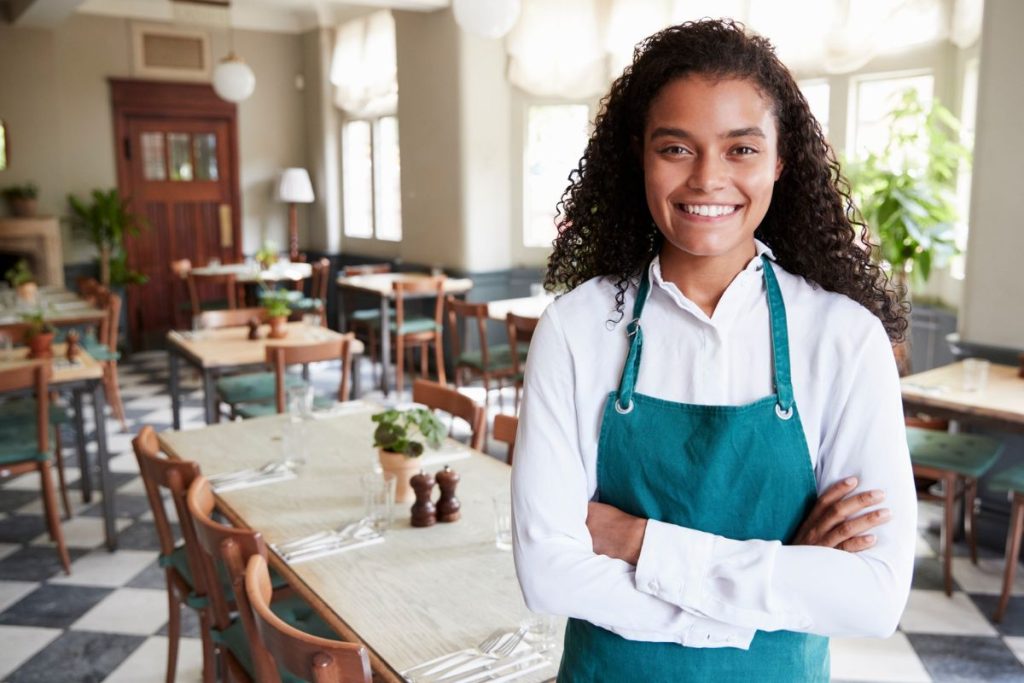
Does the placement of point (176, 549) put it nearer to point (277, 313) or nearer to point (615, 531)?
point (615, 531)

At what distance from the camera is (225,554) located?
6.18 ft

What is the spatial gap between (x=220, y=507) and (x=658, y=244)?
69.5 inches

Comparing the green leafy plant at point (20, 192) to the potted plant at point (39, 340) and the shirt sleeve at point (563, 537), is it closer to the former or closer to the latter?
the potted plant at point (39, 340)

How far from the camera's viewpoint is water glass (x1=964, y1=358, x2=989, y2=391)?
368 centimetres

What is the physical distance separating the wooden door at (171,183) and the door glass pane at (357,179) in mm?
1204

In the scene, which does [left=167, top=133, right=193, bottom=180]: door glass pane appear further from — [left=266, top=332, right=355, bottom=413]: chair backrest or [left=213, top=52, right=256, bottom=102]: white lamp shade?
[left=266, top=332, right=355, bottom=413]: chair backrest

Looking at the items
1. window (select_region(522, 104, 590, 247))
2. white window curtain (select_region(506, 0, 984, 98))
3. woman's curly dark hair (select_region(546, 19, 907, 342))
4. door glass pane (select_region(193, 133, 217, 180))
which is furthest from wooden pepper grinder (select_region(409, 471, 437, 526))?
door glass pane (select_region(193, 133, 217, 180))

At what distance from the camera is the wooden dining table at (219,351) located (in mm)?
4527

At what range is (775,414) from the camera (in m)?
1.14

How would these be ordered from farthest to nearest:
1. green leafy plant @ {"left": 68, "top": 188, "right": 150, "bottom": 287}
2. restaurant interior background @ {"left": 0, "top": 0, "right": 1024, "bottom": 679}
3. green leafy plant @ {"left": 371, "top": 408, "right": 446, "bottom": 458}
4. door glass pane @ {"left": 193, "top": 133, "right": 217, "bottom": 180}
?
door glass pane @ {"left": 193, "top": 133, "right": 217, "bottom": 180} → green leafy plant @ {"left": 68, "top": 188, "right": 150, "bottom": 287} → restaurant interior background @ {"left": 0, "top": 0, "right": 1024, "bottom": 679} → green leafy plant @ {"left": 371, "top": 408, "right": 446, "bottom": 458}

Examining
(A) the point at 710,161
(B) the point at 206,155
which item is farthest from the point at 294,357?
(B) the point at 206,155

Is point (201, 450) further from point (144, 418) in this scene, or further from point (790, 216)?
point (144, 418)

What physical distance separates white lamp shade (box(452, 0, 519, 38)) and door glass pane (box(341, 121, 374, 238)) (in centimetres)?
458

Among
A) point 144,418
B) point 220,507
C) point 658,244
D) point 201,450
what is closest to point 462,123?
point 144,418
